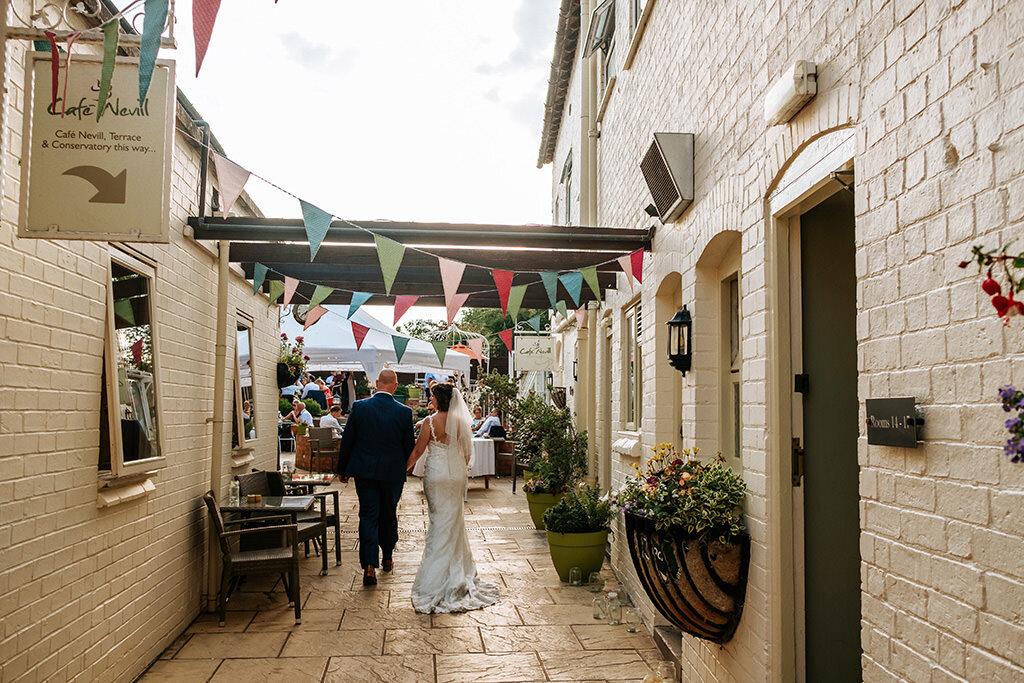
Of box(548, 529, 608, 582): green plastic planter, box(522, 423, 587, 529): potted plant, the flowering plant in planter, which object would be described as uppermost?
the flowering plant in planter

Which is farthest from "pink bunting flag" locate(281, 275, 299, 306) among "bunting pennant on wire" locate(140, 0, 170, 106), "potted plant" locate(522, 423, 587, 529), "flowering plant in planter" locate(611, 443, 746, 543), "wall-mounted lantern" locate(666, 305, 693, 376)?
"bunting pennant on wire" locate(140, 0, 170, 106)

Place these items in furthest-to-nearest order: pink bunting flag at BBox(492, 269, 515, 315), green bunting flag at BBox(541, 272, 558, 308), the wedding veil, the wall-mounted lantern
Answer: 1. the wedding veil
2. green bunting flag at BBox(541, 272, 558, 308)
3. pink bunting flag at BBox(492, 269, 515, 315)
4. the wall-mounted lantern

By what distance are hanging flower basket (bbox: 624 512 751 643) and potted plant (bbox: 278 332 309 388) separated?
649 cm

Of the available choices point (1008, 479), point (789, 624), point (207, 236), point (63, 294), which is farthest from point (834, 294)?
point (207, 236)

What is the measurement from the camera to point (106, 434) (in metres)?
3.97

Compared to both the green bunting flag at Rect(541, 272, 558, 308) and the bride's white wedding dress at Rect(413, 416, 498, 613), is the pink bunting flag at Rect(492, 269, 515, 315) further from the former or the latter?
the bride's white wedding dress at Rect(413, 416, 498, 613)

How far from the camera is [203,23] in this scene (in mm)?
2580

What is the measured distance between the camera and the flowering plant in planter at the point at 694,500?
340cm

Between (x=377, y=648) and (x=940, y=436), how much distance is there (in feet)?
12.9

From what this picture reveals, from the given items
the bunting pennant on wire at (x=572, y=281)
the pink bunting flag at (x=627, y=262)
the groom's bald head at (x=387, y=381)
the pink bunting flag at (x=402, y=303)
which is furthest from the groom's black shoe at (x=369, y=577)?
the pink bunting flag at (x=627, y=262)

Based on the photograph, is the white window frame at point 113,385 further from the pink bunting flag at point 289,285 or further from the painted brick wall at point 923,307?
the painted brick wall at point 923,307

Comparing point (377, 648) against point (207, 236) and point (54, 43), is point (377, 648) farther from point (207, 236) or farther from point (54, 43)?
point (54, 43)

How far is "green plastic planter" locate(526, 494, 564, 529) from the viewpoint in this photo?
872 centimetres

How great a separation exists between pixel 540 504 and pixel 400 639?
12.6 ft
